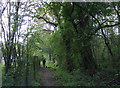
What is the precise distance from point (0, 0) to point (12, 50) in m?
2.49

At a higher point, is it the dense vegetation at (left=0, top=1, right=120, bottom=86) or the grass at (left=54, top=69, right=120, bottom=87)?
the dense vegetation at (left=0, top=1, right=120, bottom=86)

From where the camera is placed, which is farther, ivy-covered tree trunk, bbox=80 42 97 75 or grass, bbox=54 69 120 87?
ivy-covered tree trunk, bbox=80 42 97 75

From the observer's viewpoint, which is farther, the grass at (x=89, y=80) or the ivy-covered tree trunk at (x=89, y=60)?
the ivy-covered tree trunk at (x=89, y=60)

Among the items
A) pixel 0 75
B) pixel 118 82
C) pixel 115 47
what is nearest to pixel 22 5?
pixel 0 75

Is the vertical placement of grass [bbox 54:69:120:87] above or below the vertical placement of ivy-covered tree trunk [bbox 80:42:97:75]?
below

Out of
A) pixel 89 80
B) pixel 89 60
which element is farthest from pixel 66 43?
pixel 89 80

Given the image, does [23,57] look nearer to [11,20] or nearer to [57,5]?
[11,20]

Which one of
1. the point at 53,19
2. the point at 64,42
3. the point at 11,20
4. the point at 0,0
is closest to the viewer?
the point at 11,20

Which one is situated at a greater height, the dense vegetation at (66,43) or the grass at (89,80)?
the dense vegetation at (66,43)

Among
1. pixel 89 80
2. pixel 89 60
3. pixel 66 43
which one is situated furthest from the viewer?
pixel 66 43

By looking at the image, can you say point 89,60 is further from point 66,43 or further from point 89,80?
point 66,43

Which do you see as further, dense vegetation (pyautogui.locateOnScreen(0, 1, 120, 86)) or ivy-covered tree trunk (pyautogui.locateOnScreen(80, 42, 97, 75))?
ivy-covered tree trunk (pyautogui.locateOnScreen(80, 42, 97, 75))

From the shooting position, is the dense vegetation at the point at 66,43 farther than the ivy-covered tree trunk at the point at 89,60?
No

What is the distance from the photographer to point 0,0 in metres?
5.99
